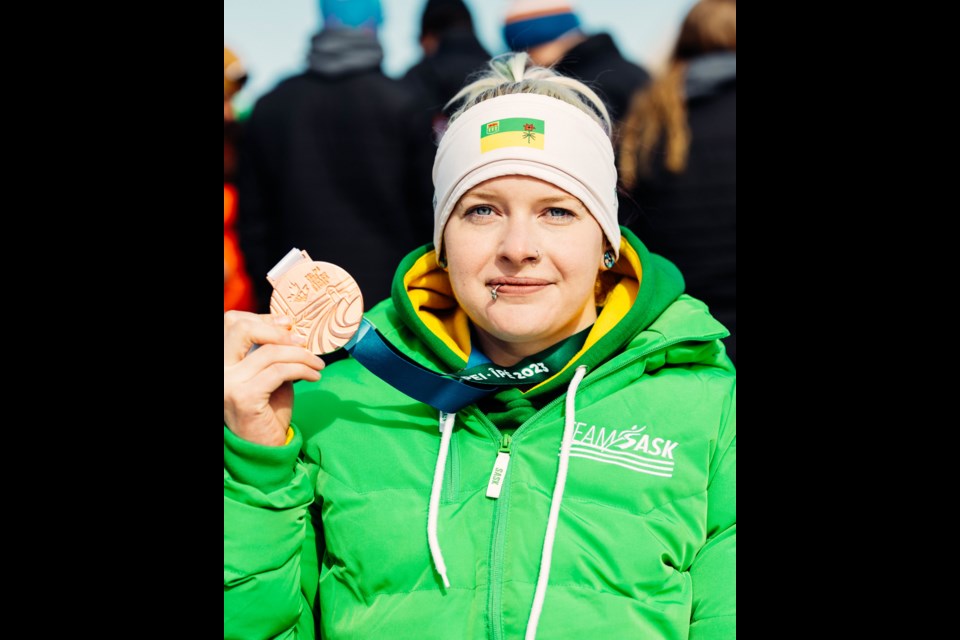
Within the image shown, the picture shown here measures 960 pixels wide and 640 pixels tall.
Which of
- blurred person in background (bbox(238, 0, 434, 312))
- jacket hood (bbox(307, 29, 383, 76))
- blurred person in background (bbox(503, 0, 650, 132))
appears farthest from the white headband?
jacket hood (bbox(307, 29, 383, 76))

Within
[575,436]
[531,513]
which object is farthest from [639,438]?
[531,513]

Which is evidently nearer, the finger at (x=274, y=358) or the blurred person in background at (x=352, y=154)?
the finger at (x=274, y=358)

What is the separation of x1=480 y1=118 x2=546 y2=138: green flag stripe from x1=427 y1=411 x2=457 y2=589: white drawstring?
683mm

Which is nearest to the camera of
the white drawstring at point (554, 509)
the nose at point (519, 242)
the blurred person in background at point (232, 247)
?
the white drawstring at point (554, 509)

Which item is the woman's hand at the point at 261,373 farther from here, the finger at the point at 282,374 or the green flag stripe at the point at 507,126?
the green flag stripe at the point at 507,126

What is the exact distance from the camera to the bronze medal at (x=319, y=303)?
7.54 feet

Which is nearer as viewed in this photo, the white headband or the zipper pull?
the zipper pull

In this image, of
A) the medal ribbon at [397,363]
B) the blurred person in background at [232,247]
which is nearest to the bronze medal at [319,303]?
the medal ribbon at [397,363]

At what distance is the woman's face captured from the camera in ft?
7.45

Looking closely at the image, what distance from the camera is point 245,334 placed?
7.23ft

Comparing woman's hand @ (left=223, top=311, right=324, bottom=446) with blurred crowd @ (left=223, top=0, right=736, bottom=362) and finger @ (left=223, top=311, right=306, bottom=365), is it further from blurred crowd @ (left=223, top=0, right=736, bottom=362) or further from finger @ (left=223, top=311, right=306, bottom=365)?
blurred crowd @ (left=223, top=0, right=736, bottom=362)

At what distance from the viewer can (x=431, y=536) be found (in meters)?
2.18

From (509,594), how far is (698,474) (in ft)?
1.68

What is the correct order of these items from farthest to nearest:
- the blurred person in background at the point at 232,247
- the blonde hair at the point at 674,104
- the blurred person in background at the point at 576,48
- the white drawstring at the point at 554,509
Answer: the blurred person in background at the point at 232,247 < the blurred person in background at the point at 576,48 < the blonde hair at the point at 674,104 < the white drawstring at the point at 554,509
